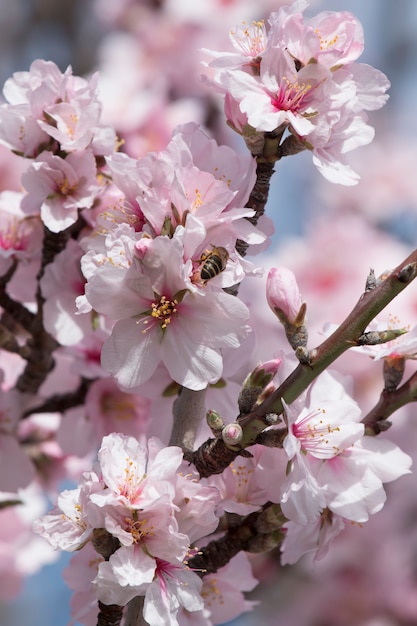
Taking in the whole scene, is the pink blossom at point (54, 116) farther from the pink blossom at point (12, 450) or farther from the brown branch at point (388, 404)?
the brown branch at point (388, 404)

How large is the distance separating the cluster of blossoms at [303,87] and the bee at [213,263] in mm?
157

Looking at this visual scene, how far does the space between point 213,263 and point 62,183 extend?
379 millimetres

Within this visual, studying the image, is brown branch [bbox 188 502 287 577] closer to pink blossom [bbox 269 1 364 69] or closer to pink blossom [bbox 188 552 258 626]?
pink blossom [bbox 188 552 258 626]

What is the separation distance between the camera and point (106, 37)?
351cm

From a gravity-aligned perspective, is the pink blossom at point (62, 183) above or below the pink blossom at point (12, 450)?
above

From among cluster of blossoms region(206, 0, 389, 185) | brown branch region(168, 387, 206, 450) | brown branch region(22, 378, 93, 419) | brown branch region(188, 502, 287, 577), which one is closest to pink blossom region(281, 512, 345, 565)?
brown branch region(188, 502, 287, 577)

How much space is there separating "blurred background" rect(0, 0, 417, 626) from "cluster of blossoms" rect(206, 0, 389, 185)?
0.75m

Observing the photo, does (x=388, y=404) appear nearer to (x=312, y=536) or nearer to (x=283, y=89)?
(x=312, y=536)

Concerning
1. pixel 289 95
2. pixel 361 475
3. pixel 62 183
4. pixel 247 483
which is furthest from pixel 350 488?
pixel 62 183

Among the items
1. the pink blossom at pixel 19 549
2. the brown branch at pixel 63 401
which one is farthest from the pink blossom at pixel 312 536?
the pink blossom at pixel 19 549

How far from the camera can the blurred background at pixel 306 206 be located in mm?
2295

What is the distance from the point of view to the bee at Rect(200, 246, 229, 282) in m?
1.00

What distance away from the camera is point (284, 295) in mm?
1077

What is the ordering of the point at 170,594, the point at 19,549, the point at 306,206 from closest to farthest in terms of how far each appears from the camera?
the point at 170,594, the point at 19,549, the point at 306,206
